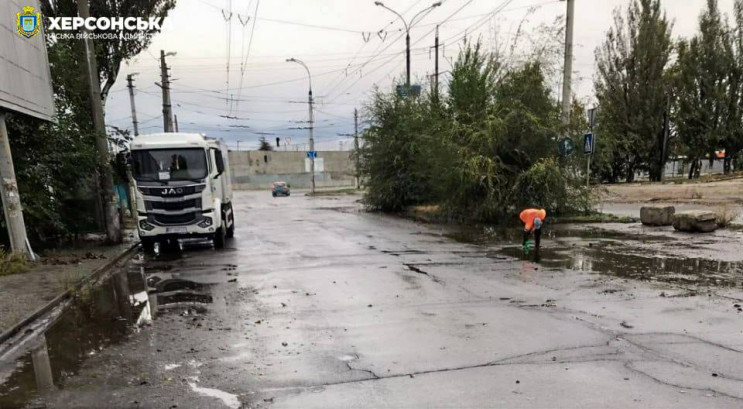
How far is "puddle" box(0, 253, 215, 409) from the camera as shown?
458 cm

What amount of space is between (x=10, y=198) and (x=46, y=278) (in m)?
2.51

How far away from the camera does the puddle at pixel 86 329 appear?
15.0ft

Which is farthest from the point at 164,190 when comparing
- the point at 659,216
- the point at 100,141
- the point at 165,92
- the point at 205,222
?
the point at 165,92

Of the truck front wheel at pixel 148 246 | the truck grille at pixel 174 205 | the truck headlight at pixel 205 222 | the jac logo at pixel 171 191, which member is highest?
the jac logo at pixel 171 191

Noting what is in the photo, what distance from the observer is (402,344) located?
17.6ft

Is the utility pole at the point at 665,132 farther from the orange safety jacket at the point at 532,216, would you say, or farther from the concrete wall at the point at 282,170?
the concrete wall at the point at 282,170

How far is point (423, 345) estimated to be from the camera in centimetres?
533

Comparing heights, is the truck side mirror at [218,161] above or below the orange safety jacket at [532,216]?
above

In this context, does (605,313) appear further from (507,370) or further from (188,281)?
(188,281)

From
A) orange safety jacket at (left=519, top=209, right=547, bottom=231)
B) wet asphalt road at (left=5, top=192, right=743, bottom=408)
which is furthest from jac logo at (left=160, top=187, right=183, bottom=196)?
orange safety jacket at (left=519, top=209, right=547, bottom=231)

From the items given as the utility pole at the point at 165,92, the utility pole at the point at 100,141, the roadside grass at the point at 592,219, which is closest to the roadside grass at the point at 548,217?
the roadside grass at the point at 592,219

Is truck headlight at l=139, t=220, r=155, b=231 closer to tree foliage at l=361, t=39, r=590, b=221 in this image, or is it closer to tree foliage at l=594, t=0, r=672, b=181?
tree foliage at l=361, t=39, r=590, b=221

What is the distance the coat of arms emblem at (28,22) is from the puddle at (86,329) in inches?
238

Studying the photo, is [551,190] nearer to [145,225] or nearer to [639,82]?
[145,225]
